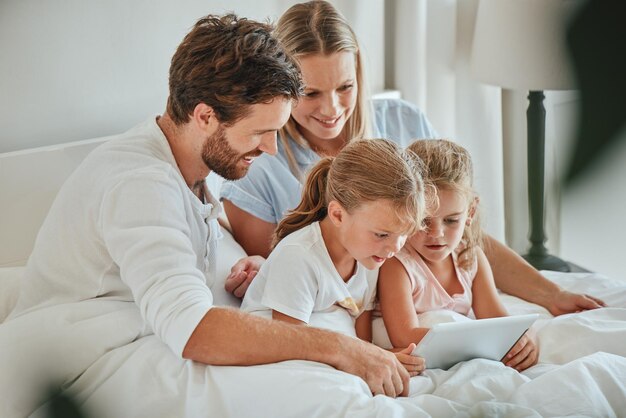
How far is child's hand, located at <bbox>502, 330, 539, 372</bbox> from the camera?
4.68ft

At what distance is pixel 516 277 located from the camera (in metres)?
1.73

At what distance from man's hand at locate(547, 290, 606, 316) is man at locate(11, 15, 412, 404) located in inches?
21.9

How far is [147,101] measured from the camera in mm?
1865

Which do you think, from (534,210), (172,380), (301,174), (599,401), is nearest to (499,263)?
(301,174)

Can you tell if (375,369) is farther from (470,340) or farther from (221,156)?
(221,156)

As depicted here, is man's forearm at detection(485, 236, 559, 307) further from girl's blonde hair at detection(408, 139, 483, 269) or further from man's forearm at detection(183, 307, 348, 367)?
man's forearm at detection(183, 307, 348, 367)

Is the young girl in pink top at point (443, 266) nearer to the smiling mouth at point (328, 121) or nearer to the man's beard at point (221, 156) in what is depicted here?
the smiling mouth at point (328, 121)

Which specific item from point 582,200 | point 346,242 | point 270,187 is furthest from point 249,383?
point 582,200

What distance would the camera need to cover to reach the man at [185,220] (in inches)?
45.3

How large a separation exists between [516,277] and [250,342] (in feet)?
2.51

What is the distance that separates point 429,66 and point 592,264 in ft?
7.94

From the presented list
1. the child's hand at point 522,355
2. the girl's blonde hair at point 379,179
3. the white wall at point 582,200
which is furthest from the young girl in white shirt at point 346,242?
the white wall at point 582,200

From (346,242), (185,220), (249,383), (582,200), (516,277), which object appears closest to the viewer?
(582,200)

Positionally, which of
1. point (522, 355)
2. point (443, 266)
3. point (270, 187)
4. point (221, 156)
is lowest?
point (522, 355)
